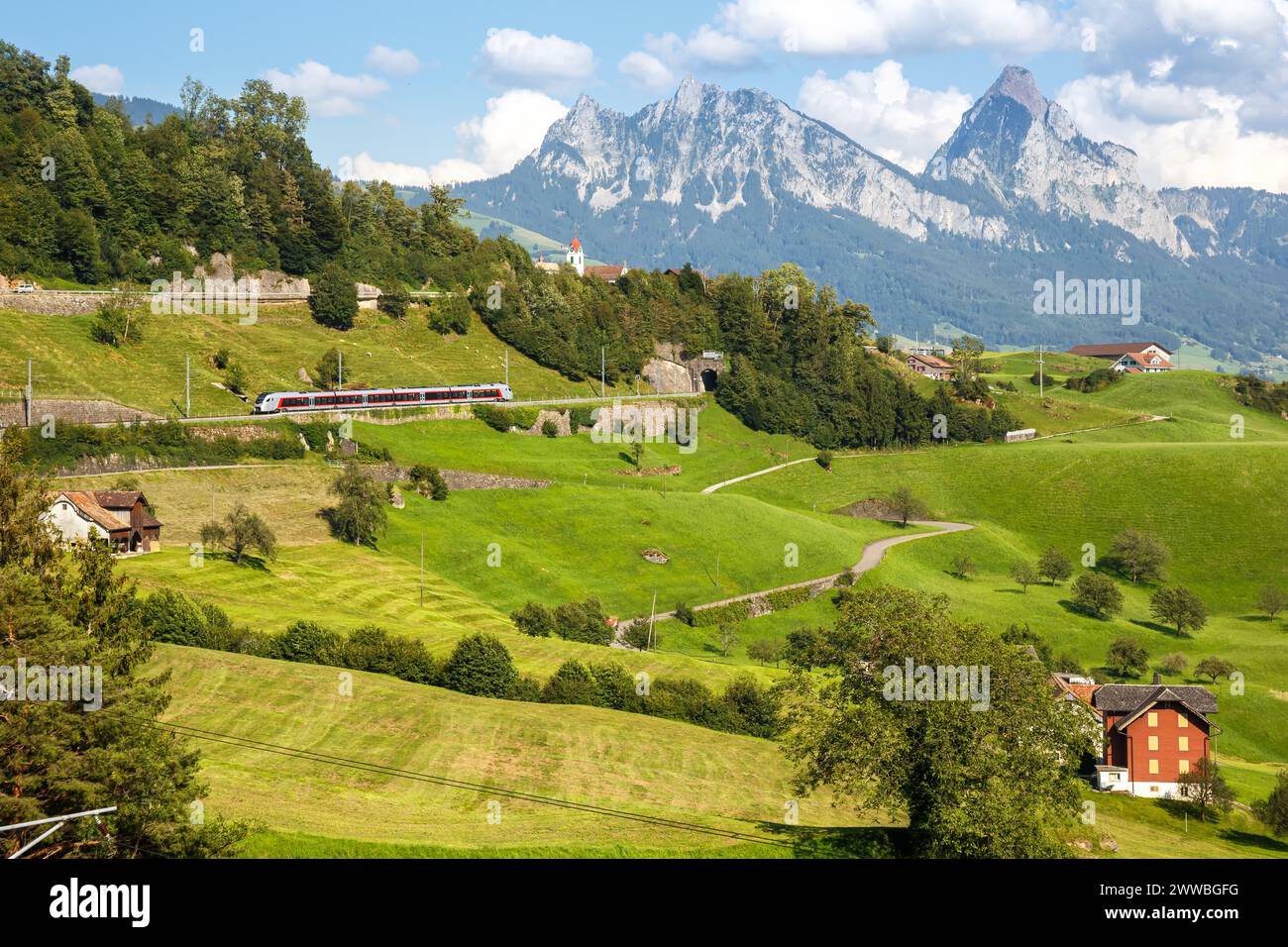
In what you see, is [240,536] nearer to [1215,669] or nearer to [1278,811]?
[1278,811]

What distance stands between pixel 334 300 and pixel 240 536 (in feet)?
225

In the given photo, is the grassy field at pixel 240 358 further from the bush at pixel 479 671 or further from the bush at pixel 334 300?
the bush at pixel 479 671

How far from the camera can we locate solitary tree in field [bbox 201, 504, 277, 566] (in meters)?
79.1

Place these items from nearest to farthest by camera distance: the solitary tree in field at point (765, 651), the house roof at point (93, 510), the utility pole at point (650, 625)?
1. the house roof at point (93, 510)
2. the utility pole at point (650, 625)
3. the solitary tree in field at point (765, 651)

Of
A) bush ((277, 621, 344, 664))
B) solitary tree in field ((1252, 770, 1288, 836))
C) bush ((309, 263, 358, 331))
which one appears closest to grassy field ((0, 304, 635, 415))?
bush ((309, 263, 358, 331))

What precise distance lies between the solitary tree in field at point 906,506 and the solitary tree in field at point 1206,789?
64.5 meters

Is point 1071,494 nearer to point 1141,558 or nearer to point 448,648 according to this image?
point 1141,558

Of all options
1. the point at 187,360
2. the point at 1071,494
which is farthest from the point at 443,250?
the point at 1071,494

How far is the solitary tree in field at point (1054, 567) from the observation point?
109625 millimetres

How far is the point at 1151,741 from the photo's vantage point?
227 feet

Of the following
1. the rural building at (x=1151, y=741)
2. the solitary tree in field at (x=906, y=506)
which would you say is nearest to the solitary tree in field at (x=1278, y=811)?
the rural building at (x=1151, y=741)

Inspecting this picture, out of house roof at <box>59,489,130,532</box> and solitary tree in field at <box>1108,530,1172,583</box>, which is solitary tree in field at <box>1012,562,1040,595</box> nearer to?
solitary tree in field at <box>1108,530,1172,583</box>

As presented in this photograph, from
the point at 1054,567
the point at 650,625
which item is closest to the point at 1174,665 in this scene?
A: the point at 1054,567

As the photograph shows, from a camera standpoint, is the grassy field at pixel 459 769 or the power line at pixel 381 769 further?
the power line at pixel 381 769
